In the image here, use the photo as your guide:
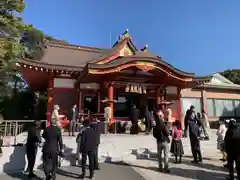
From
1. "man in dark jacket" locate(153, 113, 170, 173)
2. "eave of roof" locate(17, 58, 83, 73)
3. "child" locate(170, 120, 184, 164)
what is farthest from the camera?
"eave of roof" locate(17, 58, 83, 73)

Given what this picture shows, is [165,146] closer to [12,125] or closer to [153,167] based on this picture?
[153,167]

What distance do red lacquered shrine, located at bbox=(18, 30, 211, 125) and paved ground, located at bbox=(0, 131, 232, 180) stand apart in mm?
5032

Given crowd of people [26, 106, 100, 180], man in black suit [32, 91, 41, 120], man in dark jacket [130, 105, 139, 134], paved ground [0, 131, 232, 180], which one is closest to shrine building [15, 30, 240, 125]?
man in dark jacket [130, 105, 139, 134]

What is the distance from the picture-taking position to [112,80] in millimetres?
13734

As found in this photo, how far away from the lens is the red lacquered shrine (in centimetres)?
1324

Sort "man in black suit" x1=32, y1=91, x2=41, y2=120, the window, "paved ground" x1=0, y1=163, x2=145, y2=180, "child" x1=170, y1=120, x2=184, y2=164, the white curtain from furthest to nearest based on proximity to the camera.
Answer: "man in black suit" x1=32, y1=91, x2=41, y2=120, the white curtain, the window, "child" x1=170, y1=120, x2=184, y2=164, "paved ground" x1=0, y1=163, x2=145, y2=180

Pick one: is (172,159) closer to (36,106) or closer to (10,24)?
(10,24)

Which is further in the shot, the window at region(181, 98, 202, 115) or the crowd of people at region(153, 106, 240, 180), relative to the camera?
the window at region(181, 98, 202, 115)

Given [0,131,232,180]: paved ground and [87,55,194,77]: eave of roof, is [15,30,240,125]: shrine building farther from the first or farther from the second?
[0,131,232,180]: paved ground

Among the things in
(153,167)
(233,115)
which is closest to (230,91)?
(233,115)

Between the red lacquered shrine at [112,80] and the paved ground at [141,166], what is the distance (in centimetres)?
503

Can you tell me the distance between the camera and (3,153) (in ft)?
23.3

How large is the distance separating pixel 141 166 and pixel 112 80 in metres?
7.31

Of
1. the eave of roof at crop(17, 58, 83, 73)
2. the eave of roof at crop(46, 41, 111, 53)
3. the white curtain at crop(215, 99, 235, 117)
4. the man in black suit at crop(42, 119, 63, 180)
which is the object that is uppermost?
the eave of roof at crop(46, 41, 111, 53)
